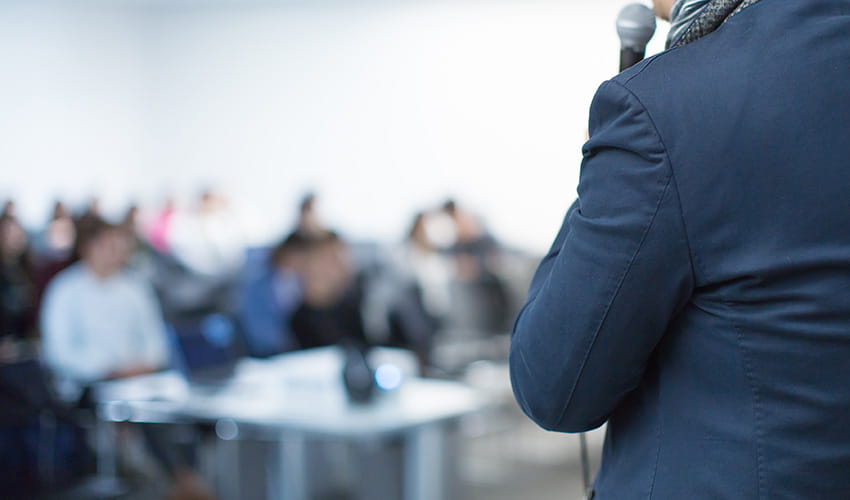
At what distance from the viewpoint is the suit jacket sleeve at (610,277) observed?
82 cm

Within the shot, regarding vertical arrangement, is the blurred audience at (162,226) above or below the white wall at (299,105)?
below

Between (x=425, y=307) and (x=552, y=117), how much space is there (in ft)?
16.5

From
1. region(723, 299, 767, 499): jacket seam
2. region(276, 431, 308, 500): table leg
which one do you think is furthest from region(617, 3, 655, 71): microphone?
region(276, 431, 308, 500): table leg

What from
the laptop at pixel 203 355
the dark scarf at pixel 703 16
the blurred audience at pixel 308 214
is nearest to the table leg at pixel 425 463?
the laptop at pixel 203 355

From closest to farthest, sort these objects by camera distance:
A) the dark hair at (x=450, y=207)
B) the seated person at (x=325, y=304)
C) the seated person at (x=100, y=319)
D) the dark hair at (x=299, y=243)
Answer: the seated person at (x=100, y=319) → the seated person at (x=325, y=304) → the dark hair at (x=299, y=243) → the dark hair at (x=450, y=207)

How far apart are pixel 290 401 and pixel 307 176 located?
27.1 feet

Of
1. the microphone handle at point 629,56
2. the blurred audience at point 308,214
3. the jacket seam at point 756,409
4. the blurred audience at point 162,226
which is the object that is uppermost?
the microphone handle at point 629,56

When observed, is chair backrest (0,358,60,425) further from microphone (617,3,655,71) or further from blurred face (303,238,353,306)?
microphone (617,3,655,71)

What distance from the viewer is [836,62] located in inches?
33.2

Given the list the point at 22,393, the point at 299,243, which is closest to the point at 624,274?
the point at 22,393

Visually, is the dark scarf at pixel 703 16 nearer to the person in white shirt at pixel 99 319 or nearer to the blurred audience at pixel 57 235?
the person in white shirt at pixel 99 319

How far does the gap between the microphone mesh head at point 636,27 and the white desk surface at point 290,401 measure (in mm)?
2469

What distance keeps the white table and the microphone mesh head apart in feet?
8.10

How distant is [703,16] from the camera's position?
2.85ft
